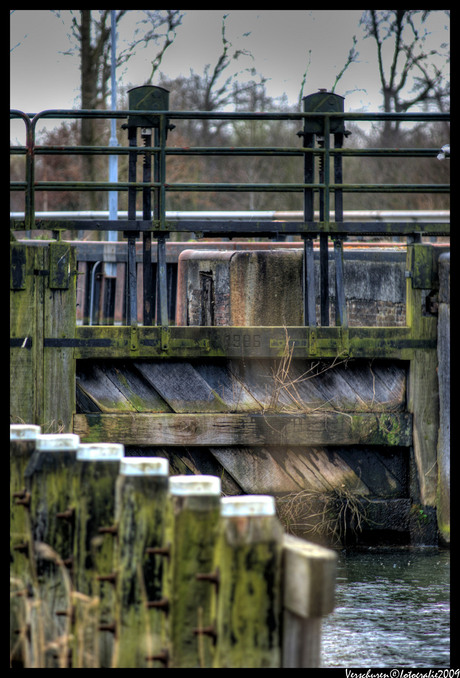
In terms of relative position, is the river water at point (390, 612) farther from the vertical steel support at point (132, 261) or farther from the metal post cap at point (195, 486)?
the vertical steel support at point (132, 261)

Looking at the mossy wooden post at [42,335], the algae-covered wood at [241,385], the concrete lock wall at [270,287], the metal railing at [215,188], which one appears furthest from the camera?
the concrete lock wall at [270,287]

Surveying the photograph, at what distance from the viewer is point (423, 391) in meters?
6.95

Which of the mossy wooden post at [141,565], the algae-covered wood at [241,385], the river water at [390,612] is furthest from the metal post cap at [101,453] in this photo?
the algae-covered wood at [241,385]

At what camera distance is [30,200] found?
22.8 ft

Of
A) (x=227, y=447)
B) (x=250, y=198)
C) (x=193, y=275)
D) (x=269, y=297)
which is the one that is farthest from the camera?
(x=250, y=198)

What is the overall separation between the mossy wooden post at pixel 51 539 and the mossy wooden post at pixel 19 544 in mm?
128

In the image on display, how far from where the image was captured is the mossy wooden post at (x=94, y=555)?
13.5ft

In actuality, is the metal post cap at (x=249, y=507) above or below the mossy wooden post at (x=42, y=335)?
below

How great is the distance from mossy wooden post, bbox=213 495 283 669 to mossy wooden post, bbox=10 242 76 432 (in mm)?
3269

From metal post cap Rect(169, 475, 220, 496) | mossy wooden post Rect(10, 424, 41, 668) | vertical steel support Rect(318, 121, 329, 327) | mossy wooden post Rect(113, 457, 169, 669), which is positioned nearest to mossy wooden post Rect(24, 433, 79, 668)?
mossy wooden post Rect(10, 424, 41, 668)

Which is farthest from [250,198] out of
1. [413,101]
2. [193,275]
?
[193,275]

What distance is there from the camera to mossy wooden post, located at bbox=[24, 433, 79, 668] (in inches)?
164
